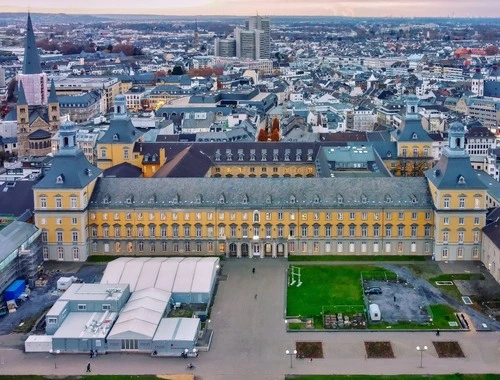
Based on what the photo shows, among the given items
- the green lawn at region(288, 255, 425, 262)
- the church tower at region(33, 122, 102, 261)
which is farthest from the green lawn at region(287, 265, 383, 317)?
the church tower at region(33, 122, 102, 261)

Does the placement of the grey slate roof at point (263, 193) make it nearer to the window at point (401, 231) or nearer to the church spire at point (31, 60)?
the window at point (401, 231)

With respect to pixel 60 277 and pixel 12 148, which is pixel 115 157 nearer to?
pixel 60 277

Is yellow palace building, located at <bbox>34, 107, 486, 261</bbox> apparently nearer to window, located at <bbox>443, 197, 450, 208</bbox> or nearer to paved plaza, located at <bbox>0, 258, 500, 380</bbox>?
window, located at <bbox>443, 197, 450, 208</bbox>

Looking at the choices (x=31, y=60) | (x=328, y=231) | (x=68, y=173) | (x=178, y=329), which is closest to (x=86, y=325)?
(x=178, y=329)

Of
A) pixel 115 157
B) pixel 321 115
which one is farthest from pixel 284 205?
pixel 321 115

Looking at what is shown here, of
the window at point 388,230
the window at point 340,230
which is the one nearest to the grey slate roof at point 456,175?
the window at point 388,230
